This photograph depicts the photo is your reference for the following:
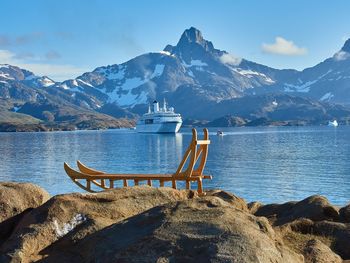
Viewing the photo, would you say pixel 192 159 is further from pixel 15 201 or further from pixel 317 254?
pixel 317 254

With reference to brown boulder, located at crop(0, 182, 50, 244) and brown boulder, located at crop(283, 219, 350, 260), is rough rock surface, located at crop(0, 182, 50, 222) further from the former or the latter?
brown boulder, located at crop(283, 219, 350, 260)

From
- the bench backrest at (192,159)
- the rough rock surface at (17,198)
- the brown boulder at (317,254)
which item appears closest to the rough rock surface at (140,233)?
the brown boulder at (317,254)

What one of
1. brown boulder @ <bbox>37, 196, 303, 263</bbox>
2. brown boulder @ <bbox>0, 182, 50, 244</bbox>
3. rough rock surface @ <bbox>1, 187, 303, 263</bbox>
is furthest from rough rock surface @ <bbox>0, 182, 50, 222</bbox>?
brown boulder @ <bbox>37, 196, 303, 263</bbox>

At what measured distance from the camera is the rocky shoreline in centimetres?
739

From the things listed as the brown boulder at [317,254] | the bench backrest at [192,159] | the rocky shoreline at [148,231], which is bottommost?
the brown boulder at [317,254]

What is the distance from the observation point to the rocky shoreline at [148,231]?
7.39 meters

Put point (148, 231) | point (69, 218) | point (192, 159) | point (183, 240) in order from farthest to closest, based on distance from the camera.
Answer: point (192, 159) < point (69, 218) < point (148, 231) < point (183, 240)

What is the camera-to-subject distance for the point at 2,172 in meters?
77.4

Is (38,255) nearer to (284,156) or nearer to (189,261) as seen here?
(189,261)

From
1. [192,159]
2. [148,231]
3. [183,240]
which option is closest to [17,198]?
[148,231]

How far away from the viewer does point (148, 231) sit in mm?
8102

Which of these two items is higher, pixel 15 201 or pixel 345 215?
pixel 15 201

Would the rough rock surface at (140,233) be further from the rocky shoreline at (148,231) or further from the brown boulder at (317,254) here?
the brown boulder at (317,254)

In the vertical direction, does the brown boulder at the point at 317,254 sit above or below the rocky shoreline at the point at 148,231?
below
